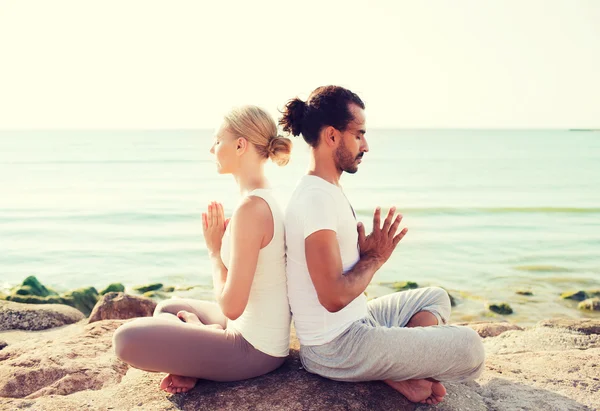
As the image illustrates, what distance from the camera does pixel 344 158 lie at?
3.53m

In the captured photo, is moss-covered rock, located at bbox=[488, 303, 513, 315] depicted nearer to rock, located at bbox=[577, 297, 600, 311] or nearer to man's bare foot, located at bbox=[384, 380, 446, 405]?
rock, located at bbox=[577, 297, 600, 311]

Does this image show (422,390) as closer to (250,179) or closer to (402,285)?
(250,179)

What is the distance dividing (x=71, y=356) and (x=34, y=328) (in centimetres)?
238

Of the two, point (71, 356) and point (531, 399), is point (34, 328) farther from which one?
point (531, 399)

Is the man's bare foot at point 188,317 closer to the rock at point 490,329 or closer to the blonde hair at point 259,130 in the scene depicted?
the blonde hair at point 259,130

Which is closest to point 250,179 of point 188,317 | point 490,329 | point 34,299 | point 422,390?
point 188,317

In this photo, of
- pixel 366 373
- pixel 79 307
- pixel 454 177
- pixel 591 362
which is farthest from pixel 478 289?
pixel 454 177

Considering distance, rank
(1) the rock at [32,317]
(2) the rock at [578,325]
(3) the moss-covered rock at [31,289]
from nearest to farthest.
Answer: (2) the rock at [578,325] → (1) the rock at [32,317] → (3) the moss-covered rock at [31,289]

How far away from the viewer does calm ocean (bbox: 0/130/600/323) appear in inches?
460

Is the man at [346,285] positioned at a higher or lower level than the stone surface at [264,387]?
higher

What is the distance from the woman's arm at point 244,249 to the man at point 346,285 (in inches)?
6.9

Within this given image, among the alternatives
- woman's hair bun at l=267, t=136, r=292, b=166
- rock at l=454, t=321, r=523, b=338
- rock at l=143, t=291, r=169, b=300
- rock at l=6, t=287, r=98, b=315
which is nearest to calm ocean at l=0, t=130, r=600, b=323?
woman's hair bun at l=267, t=136, r=292, b=166

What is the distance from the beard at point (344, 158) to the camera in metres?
3.51

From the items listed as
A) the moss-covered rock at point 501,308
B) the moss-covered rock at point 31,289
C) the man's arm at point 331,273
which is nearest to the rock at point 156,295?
the moss-covered rock at point 31,289
